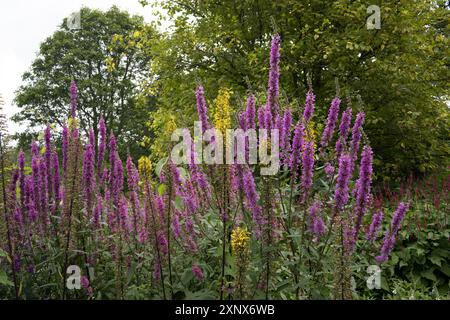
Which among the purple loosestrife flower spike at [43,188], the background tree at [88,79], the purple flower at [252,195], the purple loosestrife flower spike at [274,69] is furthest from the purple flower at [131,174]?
the background tree at [88,79]

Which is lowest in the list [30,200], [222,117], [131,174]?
[30,200]

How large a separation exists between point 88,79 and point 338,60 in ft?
70.5

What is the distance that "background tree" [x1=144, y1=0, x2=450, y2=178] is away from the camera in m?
11.3

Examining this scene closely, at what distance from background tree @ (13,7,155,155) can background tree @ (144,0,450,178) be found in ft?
58.4

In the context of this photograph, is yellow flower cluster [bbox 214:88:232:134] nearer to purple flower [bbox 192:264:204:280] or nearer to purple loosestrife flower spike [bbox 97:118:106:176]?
purple flower [bbox 192:264:204:280]

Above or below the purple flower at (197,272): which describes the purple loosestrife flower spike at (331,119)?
above

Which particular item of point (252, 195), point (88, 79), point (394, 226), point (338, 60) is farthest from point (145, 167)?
point (88, 79)

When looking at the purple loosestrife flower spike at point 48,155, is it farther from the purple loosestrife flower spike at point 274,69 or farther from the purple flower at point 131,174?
the purple loosestrife flower spike at point 274,69

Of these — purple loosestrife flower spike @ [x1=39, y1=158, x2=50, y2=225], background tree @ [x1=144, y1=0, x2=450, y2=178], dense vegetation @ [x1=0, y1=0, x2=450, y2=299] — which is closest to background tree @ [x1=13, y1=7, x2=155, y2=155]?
background tree @ [x1=144, y1=0, x2=450, y2=178]

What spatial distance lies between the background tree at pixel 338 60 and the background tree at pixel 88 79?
58.4 ft

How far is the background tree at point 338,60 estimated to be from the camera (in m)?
11.3

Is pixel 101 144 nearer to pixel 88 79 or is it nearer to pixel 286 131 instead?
pixel 286 131

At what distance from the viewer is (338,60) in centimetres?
1150
